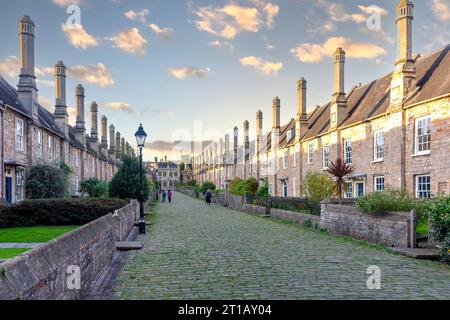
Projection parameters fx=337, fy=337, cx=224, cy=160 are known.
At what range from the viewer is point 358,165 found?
2586cm

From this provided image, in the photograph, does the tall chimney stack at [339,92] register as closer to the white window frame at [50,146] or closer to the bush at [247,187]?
the bush at [247,187]

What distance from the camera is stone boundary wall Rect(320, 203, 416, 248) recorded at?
11172 mm

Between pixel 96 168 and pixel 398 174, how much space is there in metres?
39.8

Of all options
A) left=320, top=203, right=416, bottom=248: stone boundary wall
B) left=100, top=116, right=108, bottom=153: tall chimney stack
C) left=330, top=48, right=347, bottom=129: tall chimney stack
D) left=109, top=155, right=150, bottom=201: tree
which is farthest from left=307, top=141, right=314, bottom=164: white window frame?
left=100, top=116, right=108, bottom=153: tall chimney stack

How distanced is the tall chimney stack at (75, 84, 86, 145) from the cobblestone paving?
3174 centimetres

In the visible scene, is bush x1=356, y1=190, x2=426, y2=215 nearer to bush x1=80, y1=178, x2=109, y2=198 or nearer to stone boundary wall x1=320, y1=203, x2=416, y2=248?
stone boundary wall x1=320, y1=203, x2=416, y2=248

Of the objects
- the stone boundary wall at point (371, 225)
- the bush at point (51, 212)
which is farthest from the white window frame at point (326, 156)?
the bush at point (51, 212)

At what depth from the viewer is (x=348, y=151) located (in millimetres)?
27562

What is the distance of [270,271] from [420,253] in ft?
16.6

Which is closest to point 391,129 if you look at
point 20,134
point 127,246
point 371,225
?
point 371,225

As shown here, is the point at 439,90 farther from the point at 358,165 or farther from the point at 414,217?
the point at 414,217

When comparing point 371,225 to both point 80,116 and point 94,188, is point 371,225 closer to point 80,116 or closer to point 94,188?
point 94,188

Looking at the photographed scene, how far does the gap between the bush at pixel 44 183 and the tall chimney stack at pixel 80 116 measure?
17.7 meters
